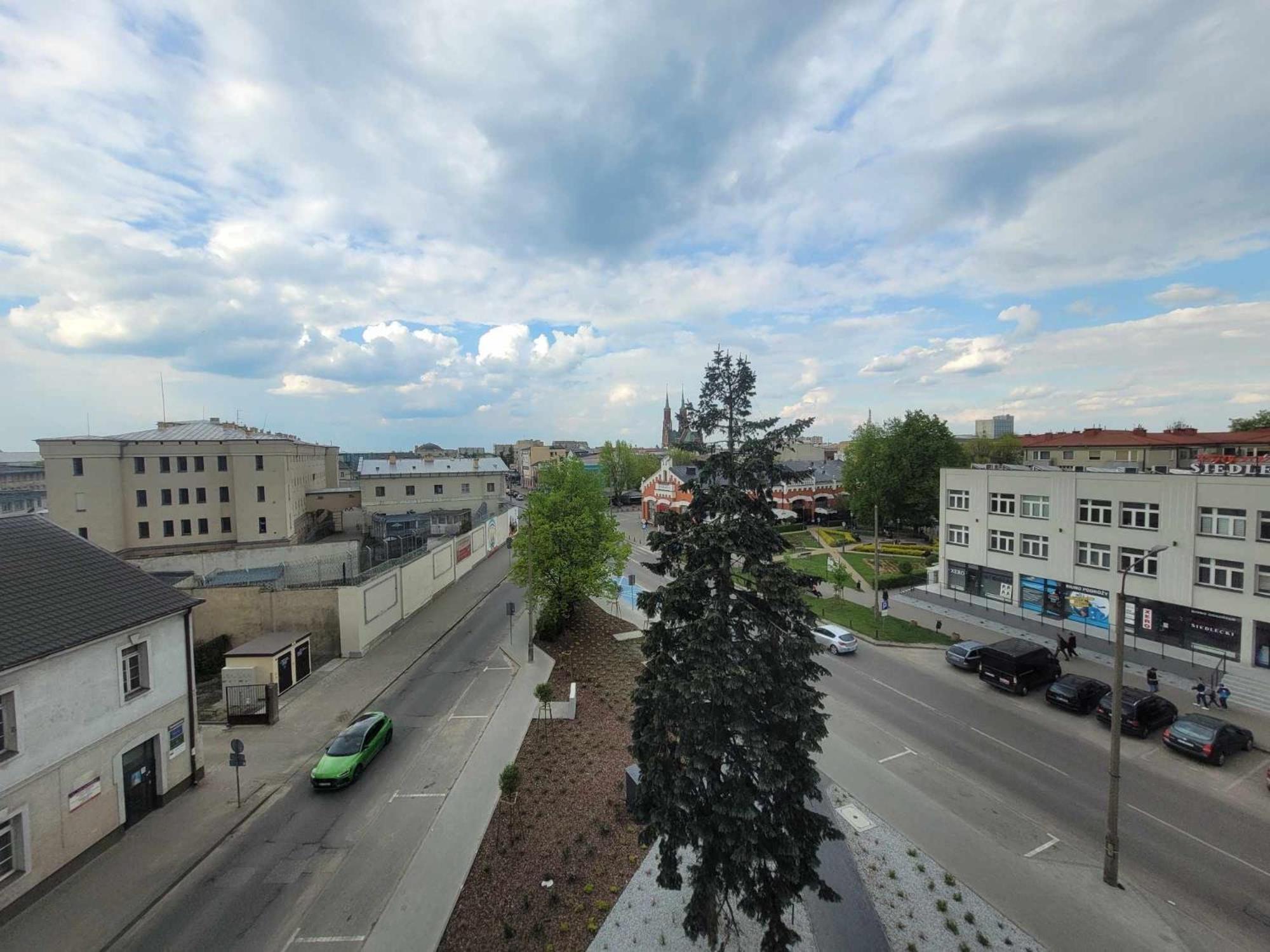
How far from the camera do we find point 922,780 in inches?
580

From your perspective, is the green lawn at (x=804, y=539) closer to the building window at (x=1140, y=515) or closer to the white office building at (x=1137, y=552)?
the white office building at (x=1137, y=552)

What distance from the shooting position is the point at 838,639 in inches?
974

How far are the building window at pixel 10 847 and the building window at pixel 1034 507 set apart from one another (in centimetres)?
3848

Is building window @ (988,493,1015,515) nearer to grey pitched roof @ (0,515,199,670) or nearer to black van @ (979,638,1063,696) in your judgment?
black van @ (979,638,1063,696)

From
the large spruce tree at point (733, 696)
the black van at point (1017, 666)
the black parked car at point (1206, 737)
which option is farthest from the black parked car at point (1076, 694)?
the large spruce tree at point (733, 696)

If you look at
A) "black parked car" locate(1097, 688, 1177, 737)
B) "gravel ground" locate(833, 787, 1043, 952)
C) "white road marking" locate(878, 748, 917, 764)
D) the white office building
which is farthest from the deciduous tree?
the white office building

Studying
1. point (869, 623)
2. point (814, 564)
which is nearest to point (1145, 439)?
point (814, 564)

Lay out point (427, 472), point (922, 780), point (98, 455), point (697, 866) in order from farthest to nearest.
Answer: point (427, 472)
point (98, 455)
point (922, 780)
point (697, 866)

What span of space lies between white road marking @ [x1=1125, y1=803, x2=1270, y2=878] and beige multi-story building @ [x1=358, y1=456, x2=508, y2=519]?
48.1 m

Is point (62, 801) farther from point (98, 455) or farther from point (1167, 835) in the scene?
point (98, 455)

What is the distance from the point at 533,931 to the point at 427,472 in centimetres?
4953

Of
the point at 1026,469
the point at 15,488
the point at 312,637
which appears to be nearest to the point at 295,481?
the point at 312,637

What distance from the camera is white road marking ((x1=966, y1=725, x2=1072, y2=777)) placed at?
15289 millimetres

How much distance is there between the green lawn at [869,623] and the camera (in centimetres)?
2664
